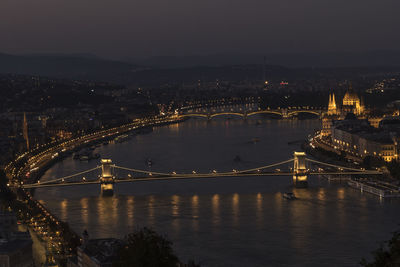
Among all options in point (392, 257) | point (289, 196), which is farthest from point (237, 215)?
point (392, 257)

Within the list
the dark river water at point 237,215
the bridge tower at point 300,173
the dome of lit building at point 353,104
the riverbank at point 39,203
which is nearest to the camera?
the riverbank at point 39,203

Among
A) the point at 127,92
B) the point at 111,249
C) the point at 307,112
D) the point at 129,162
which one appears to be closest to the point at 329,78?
the point at 127,92

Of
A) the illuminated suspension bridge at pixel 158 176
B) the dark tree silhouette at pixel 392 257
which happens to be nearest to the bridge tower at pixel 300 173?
the illuminated suspension bridge at pixel 158 176

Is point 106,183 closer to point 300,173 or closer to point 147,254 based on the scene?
point 300,173

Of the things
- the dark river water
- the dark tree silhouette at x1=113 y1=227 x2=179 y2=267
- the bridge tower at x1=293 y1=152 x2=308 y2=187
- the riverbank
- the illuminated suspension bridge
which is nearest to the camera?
the dark tree silhouette at x1=113 y1=227 x2=179 y2=267

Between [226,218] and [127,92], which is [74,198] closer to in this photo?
[226,218]

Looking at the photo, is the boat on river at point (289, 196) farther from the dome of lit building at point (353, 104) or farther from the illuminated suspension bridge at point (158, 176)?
the dome of lit building at point (353, 104)

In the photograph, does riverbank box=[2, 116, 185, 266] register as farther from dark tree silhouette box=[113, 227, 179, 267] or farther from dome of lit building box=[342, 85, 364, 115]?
dome of lit building box=[342, 85, 364, 115]

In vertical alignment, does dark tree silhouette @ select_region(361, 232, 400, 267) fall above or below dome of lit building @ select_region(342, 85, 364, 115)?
below

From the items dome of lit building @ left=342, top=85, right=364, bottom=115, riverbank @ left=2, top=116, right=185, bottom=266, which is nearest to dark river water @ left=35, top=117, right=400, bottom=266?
riverbank @ left=2, top=116, right=185, bottom=266
